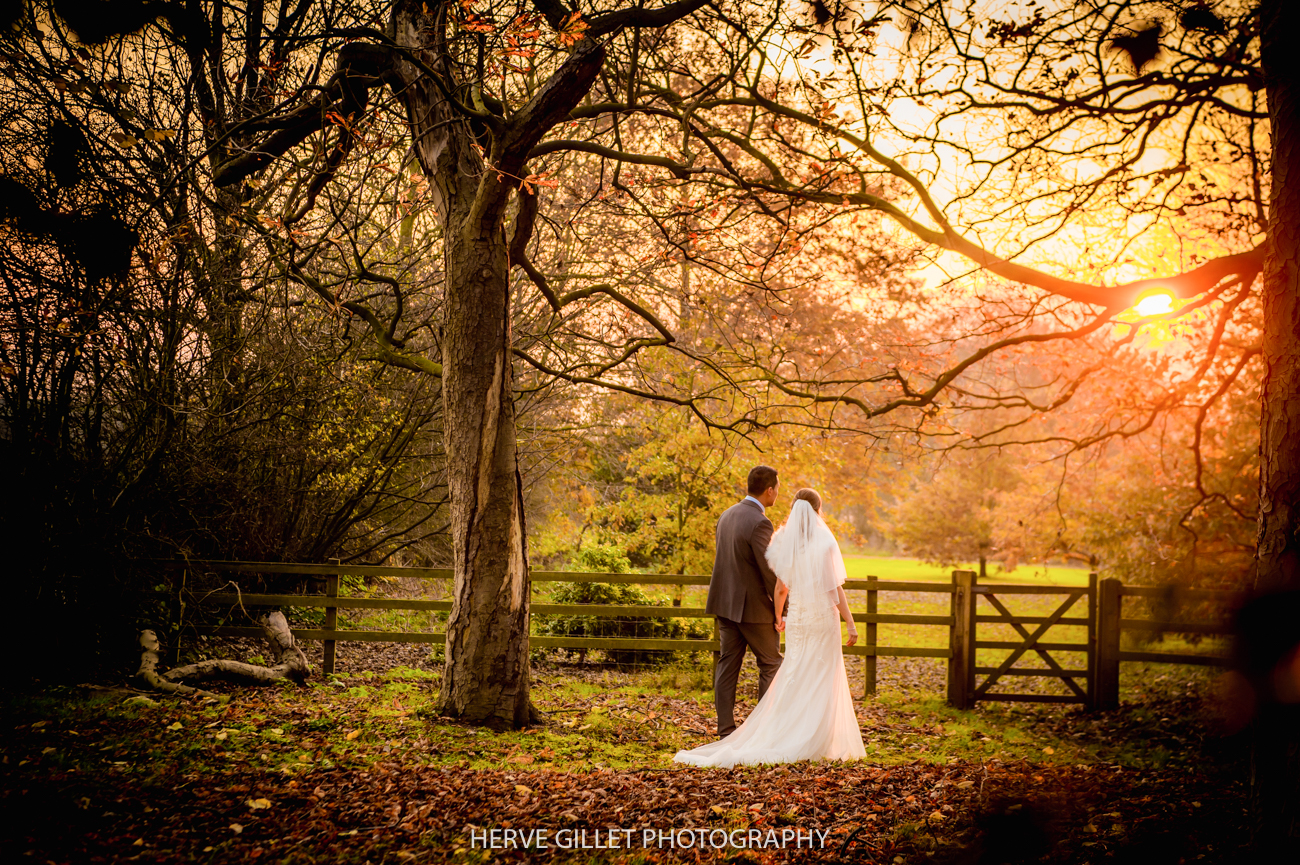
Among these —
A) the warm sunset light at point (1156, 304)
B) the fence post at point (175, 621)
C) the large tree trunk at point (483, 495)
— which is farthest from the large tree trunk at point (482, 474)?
the warm sunset light at point (1156, 304)

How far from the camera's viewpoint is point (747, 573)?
6.54m

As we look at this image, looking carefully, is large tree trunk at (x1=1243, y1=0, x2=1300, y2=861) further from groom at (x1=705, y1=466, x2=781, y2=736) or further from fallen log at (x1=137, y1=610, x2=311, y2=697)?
fallen log at (x1=137, y1=610, x2=311, y2=697)

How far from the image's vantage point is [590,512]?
12.4m

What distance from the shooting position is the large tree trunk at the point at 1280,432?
10.1 ft

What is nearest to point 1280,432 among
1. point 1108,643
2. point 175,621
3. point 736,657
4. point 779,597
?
point 779,597

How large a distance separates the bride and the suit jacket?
0.10 meters

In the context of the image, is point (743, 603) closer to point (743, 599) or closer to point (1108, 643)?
point (743, 599)

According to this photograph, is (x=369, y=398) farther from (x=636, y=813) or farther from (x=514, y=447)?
(x=636, y=813)

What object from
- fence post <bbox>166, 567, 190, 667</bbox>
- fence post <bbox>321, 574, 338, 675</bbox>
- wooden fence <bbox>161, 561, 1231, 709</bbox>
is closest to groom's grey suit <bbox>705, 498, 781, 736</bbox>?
wooden fence <bbox>161, 561, 1231, 709</bbox>

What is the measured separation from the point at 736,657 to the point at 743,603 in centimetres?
49

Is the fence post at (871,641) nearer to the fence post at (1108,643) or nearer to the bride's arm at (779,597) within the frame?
the fence post at (1108,643)

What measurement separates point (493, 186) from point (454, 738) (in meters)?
4.11

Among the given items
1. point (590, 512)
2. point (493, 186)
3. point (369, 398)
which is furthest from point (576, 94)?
point (590, 512)

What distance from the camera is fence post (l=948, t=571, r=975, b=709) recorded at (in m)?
8.91
